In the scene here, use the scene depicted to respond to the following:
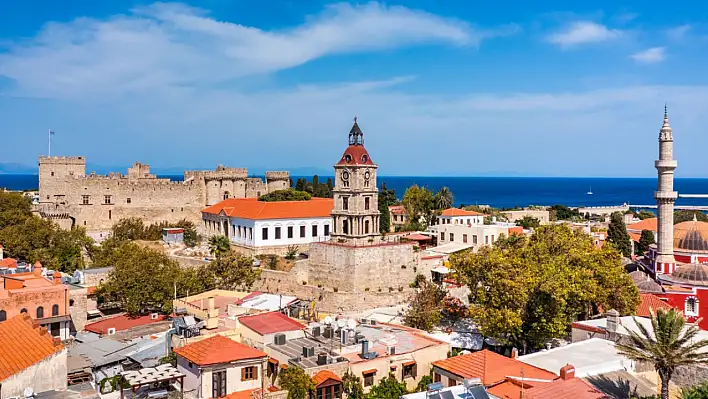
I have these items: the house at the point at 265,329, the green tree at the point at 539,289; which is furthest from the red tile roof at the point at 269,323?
the green tree at the point at 539,289

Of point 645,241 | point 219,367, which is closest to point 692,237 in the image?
point 645,241

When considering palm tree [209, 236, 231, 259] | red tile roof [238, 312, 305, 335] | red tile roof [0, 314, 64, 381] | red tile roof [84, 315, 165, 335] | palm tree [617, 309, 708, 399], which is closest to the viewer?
red tile roof [0, 314, 64, 381]

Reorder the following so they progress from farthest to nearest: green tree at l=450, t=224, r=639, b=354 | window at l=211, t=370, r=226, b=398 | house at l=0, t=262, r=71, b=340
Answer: green tree at l=450, t=224, r=639, b=354
house at l=0, t=262, r=71, b=340
window at l=211, t=370, r=226, b=398

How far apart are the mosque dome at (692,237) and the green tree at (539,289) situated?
9.05 m

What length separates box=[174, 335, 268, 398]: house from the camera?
1911 cm

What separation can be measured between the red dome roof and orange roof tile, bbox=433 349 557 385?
2017 cm

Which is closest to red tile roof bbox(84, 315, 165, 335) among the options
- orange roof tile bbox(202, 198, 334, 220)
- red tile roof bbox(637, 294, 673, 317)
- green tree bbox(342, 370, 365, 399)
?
orange roof tile bbox(202, 198, 334, 220)

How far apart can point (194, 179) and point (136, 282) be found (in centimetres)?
3075

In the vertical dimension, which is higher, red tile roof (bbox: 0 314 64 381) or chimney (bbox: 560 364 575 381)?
red tile roof (bbox: 0 314 64 381)

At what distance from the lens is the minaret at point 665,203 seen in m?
37.5

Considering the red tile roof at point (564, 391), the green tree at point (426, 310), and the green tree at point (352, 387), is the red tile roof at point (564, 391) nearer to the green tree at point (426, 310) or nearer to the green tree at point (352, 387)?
the green tree at point (352, 387)

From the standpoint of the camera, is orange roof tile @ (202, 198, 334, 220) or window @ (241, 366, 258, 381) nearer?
window @ (241, 366, 258, 381)

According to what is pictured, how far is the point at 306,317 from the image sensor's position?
103ft

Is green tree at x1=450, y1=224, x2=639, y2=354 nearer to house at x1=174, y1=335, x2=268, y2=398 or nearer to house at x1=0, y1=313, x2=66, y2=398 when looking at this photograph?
house at x1=174, y1=335, x2=268, y2=398
